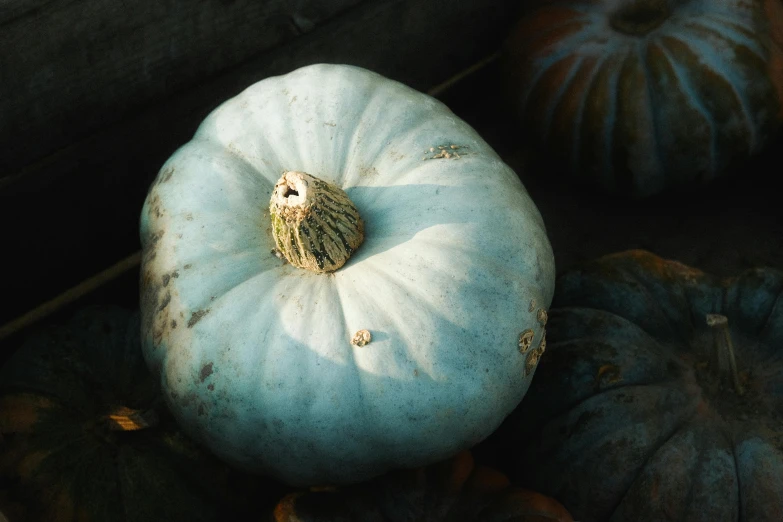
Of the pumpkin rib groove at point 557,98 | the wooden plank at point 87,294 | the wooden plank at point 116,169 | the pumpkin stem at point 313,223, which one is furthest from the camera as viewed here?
the pumpkin rib groove at point 557,98

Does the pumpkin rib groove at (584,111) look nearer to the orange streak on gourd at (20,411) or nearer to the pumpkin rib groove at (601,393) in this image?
the pumpkin rib groove at (601,393)

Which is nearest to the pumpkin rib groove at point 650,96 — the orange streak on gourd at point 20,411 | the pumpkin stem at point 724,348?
the pumpkin stem at point 724,348

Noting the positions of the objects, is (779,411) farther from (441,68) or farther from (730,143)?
(441,68)

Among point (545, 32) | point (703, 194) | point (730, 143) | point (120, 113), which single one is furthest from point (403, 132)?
point (703, 194)

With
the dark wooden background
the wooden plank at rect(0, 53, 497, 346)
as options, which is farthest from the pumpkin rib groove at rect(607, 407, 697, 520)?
the wooden plank at rect(0, 53, 497, 346)

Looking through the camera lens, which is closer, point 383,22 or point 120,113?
point 120,113

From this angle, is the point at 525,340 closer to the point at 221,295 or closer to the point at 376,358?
the point at 376,358
